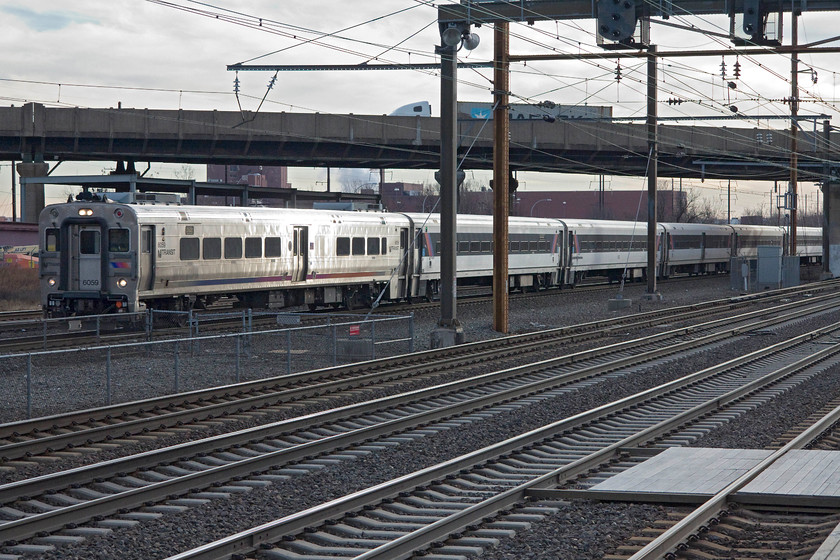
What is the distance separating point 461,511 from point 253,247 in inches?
788

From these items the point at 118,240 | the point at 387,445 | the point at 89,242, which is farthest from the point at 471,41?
the point at 387,445

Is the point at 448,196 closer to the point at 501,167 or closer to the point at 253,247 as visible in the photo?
the point at 501,167

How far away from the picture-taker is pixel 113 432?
12.4 metres

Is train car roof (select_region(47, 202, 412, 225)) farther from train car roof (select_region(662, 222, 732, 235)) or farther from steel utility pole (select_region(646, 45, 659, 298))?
train car roof (select_region(662, 222, 732, 235))

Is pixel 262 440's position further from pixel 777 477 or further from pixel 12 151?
pixel 12 151

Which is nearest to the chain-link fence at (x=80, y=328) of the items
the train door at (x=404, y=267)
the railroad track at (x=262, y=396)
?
the railroad track at (x=262, y=396)

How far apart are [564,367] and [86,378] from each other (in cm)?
867

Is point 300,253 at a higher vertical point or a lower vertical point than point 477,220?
lower

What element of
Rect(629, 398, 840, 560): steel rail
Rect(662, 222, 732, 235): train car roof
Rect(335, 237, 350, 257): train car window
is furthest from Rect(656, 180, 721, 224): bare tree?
Rect(629, 398, 840, 560): steel rail

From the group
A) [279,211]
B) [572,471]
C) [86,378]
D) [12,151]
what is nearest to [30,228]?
[12,151]

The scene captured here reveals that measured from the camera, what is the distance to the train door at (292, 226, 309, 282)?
29.3 m

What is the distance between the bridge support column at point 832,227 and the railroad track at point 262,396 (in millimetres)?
38060

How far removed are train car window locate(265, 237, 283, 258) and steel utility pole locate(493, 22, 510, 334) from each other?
6.29 meters

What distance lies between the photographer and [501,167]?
25.4 meters
